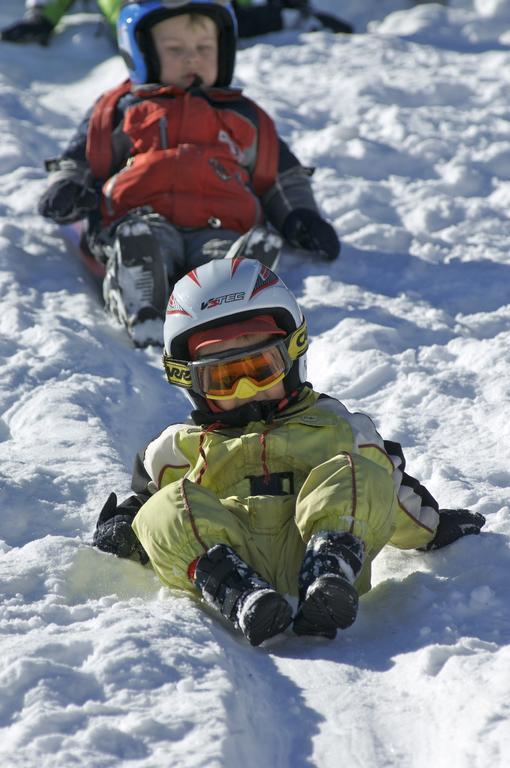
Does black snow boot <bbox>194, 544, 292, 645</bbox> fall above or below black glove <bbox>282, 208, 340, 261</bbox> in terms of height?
above

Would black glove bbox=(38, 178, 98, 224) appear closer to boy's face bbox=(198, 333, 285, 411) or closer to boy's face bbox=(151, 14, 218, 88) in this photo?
boy's face bbox=(151, 14, 218, 88)

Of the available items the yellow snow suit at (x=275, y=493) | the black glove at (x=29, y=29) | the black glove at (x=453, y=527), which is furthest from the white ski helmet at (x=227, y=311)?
the black glove at (x=29, y=29)

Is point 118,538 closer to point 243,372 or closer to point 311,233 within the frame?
point 243,372

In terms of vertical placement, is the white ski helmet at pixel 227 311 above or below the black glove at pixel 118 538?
above

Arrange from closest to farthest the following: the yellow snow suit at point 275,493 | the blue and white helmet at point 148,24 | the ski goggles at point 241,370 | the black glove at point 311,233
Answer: the yellow snow suit at point 275,493 → the ski goggles at point 241,370 → the black glove at point 311,233 → the blue and white helmet at point 148,24

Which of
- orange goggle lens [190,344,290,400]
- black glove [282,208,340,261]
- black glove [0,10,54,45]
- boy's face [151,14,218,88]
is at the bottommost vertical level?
black glove [0,10,54,45]

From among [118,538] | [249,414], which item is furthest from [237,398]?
[118,538]

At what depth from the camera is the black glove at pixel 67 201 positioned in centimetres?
593

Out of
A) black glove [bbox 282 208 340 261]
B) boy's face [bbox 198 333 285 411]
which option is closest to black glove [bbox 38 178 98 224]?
black glove [bbox 282 208 340 261]

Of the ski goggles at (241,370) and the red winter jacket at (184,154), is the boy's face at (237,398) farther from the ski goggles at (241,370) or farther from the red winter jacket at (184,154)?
the red winter jacket at (184,154)

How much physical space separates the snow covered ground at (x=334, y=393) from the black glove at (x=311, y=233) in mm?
102

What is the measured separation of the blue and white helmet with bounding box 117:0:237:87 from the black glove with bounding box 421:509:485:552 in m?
3.59

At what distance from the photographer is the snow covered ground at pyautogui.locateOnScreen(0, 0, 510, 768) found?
8.57 ft

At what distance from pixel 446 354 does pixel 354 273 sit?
108 cm
